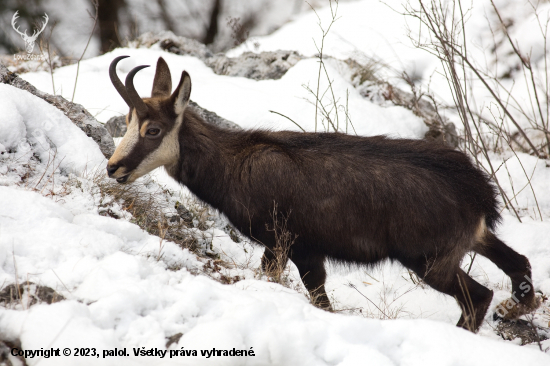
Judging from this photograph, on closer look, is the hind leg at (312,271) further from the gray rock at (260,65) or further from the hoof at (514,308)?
the gray rock at (260,65)

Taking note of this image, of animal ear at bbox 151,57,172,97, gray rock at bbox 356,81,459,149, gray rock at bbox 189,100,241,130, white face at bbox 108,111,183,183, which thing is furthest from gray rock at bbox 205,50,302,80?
white face at bbox 108,111,183,183

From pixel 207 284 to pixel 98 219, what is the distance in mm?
1364

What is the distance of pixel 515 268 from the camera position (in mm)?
4574

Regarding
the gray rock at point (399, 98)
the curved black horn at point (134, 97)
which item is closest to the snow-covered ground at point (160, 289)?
the curved black horn at point (134, 97)

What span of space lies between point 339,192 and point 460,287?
4.07ft

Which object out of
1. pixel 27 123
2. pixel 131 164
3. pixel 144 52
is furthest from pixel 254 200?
pixel 144 52

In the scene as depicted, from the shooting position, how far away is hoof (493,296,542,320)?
4.59m

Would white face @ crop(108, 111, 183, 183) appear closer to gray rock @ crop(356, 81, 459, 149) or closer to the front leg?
the front leg

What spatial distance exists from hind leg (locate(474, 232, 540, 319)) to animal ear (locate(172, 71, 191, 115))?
9.11 feet

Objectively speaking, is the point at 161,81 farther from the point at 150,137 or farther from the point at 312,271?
the point at 312,271

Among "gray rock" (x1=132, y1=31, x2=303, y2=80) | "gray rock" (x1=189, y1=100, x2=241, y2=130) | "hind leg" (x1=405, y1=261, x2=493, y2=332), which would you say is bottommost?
"hind leg" (x1=405, y1=261, x2=493, y2=332)

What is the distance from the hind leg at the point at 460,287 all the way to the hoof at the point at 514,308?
0.53m

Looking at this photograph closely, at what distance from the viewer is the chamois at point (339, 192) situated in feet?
13.6

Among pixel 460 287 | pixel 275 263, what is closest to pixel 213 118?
pixel 275 263
